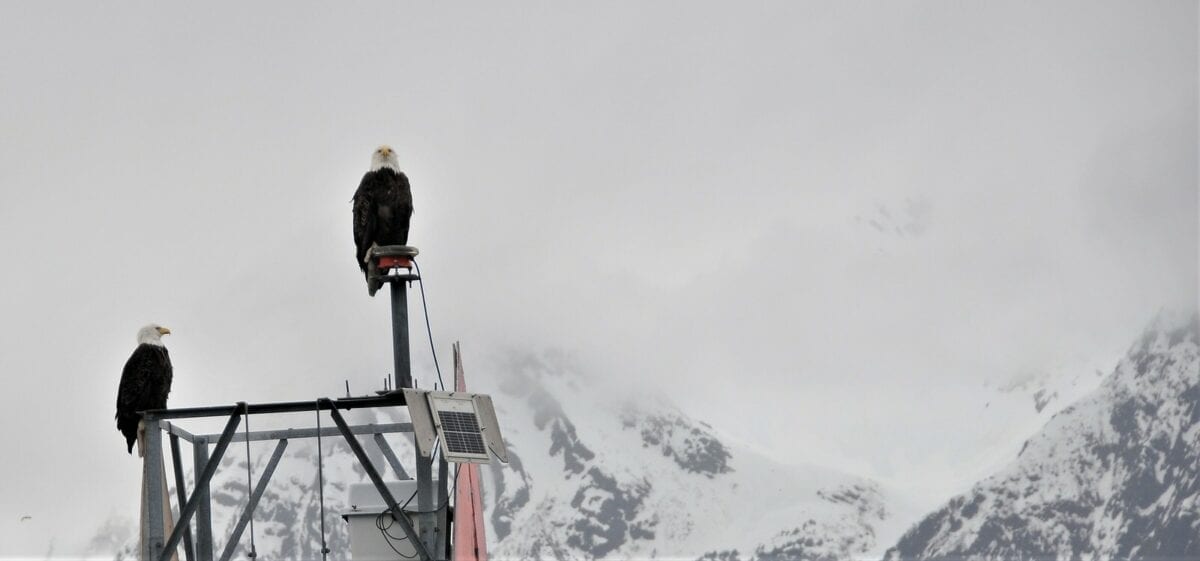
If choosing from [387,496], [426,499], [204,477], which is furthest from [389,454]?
[204,477]

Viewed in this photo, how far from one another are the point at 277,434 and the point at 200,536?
296cm

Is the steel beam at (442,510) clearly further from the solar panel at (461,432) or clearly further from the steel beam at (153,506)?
the steel beam at (153,506)

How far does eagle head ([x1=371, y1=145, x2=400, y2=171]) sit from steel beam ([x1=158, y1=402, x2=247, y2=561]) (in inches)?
272

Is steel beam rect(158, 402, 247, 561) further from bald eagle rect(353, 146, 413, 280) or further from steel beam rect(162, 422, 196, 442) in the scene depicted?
bald eagle rect(353, 146, 413, 280)

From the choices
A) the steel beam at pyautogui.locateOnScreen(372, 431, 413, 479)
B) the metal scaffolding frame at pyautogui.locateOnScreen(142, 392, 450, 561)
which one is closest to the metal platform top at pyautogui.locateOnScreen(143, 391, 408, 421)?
the metal scaffolding frame at pyautogui.locateOnScreen(142, 392, 450, 561)

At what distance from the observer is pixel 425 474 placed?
28.1m

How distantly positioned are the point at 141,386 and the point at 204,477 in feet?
8.58

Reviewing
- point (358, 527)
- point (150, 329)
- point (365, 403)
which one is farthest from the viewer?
point (150, 329)

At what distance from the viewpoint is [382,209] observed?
33125 mm

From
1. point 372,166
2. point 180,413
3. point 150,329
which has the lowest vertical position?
point 180,413

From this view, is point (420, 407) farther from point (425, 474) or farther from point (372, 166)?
point (372, 166)

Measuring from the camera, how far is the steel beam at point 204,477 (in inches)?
1088

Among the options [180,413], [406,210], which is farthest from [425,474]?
[406,210]

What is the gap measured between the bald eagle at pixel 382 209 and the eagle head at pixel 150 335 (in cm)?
330
